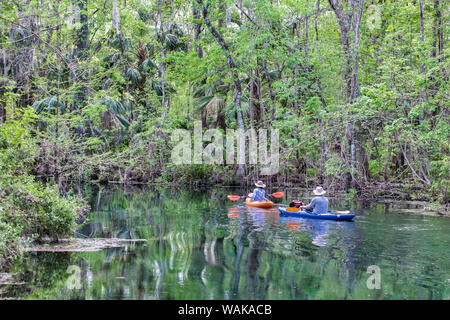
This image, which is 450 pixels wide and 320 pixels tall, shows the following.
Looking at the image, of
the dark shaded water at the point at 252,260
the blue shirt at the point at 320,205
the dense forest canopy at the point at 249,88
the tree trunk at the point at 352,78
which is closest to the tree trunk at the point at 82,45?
the dense forest canopy at the point at 249,88

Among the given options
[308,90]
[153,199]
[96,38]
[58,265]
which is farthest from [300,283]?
[96,38]

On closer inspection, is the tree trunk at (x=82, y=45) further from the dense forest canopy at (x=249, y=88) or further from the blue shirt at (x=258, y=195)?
the blue shirt at (x=258, y=195)

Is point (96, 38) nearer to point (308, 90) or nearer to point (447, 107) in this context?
point (308, 90)

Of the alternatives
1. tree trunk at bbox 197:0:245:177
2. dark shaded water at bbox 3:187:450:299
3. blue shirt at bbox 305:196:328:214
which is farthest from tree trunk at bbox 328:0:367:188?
tree trunk at bbox 197:0:245:177

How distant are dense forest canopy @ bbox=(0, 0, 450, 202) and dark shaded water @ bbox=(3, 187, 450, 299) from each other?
3225 millimetres

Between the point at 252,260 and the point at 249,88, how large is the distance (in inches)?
899

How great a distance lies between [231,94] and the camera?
101 feet

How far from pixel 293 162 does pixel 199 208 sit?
11.2m

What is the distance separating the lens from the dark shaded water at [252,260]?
7379mm

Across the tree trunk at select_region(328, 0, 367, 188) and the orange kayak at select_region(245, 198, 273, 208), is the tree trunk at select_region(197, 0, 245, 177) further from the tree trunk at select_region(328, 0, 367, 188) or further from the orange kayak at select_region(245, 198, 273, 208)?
the orange kayak at select_region(245, 198, 273, 208)

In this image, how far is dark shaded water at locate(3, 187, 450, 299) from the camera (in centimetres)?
738

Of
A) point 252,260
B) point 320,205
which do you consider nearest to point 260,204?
point 320,205

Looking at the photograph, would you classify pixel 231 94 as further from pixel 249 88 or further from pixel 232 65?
pixel 232 65

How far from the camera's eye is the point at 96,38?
112 feet
